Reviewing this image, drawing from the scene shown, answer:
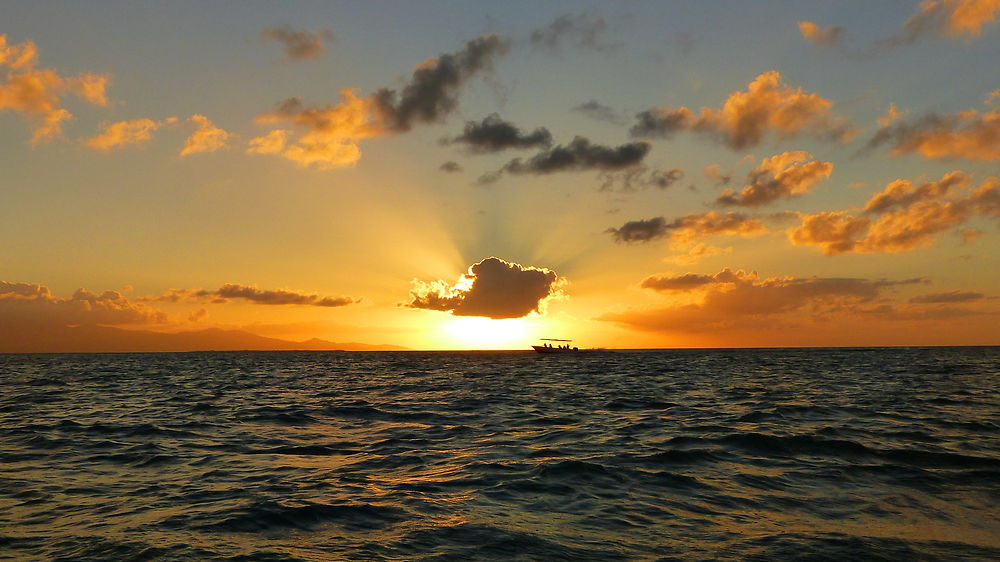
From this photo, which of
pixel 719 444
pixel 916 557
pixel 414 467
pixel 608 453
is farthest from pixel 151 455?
pixel 916 557

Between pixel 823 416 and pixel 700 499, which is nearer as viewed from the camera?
pixel 700 499

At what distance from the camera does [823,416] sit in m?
29.5

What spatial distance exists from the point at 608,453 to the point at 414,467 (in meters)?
6.45

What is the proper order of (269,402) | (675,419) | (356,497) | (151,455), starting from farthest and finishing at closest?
(269,402), (675,419), (151,455), (356,497)

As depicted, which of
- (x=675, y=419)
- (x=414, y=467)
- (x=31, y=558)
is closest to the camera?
(x=31, y=558)

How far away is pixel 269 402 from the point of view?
39.6 metres

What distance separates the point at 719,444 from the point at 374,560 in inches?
608

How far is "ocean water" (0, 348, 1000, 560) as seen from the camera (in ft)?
Answer: 37.0

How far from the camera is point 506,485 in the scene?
52.2 feet

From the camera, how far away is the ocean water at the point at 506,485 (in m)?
11.3

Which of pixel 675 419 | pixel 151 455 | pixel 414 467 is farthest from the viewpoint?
pixel 675 419

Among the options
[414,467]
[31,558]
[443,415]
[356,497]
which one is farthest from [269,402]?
[31,558]

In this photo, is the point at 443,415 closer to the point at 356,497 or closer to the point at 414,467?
the point at 414,467

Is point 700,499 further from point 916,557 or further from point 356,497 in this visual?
point 356,497
